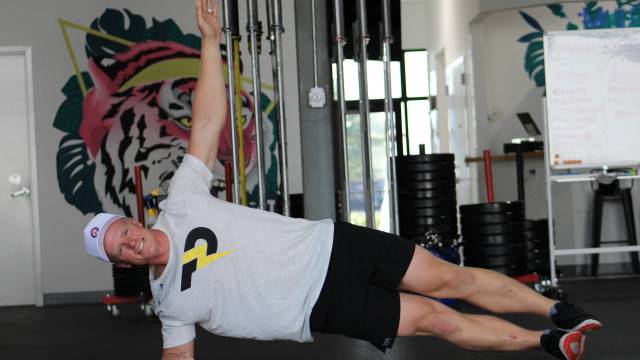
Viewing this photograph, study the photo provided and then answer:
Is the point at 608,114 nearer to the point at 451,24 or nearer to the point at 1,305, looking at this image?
the point at 451,24

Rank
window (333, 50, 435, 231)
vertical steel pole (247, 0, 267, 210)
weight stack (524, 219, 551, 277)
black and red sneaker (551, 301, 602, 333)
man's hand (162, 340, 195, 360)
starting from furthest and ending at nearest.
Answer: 1. window (333, 50, 435, 231)
2. weight stack (524, 219, 551, 277)
3. vertical steel pole (247, 0, 267, 210)
4. black and red sneaker (551, 301, 602, 333)
5. man's hand (162, 340, 195, 360)

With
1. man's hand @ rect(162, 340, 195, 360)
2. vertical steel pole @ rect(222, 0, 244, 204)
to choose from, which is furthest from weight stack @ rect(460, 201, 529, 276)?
man's hand @ rect(162, 340, 195, 360)

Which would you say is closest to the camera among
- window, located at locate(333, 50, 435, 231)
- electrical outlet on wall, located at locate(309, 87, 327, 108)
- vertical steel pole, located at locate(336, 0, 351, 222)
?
vertical steel pole, located at locate(336, 0, 351, 222)

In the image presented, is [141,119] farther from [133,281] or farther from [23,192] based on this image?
[133,281]

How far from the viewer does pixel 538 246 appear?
545 cm

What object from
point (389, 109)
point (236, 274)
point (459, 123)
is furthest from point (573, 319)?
point (459, 123)

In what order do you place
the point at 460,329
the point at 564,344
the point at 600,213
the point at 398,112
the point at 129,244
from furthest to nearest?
the point at 398,112 < the point at 600,213 < the point at 460,329 < the point at 564,344 < the point at 129,244

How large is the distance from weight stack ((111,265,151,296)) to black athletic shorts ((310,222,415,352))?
130 inches

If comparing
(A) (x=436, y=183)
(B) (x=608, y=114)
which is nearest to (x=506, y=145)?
(B) (x=608, y=114)

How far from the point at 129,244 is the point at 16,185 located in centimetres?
523

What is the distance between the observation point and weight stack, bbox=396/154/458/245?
16.1 ft

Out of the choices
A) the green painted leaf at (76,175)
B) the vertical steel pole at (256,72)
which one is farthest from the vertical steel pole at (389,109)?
the green painted leaf at (76,175)

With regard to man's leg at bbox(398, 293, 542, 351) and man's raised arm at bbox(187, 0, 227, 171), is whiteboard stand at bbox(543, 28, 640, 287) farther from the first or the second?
man's raised arm at bbox(187, 0, 227, 171)

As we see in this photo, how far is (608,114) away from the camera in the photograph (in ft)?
17.0
